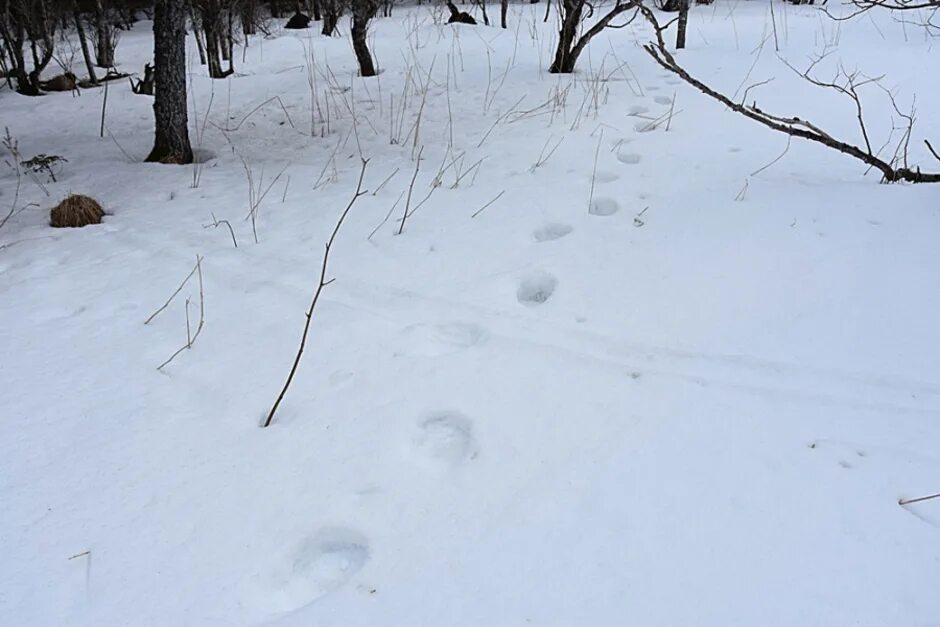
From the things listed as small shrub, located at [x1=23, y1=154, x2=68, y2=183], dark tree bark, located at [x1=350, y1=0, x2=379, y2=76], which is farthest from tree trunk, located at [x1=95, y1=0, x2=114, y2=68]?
small shrub, located at [x1=23, y1=154, x2=68, y2=183]

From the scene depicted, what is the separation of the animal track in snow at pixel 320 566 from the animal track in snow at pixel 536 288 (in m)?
1.16

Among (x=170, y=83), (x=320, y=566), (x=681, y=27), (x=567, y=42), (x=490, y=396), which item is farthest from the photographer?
(x=681, y=27)

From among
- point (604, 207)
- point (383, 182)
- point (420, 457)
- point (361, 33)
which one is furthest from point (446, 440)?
point (361, 33)

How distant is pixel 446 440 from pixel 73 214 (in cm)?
241

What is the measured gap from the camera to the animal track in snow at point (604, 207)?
291 cm

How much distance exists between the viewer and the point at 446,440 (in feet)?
5.56

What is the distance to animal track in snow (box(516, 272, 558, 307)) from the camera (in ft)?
7.61

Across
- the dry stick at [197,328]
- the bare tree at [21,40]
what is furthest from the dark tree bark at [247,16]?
the dry stick at [197,328]

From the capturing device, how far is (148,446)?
64.7 inches

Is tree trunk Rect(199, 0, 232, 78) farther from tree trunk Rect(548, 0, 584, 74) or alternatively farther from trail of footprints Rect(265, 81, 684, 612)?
trail of footprints Rect(265, 81, 684, 612)

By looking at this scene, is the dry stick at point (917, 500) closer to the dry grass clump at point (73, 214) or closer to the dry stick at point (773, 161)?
the dry stick at point (773, 161)

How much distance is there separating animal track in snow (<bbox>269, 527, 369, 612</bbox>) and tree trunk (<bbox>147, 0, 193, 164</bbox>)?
3278mm

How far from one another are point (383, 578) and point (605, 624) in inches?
18.9

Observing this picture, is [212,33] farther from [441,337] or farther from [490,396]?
[490,396]
